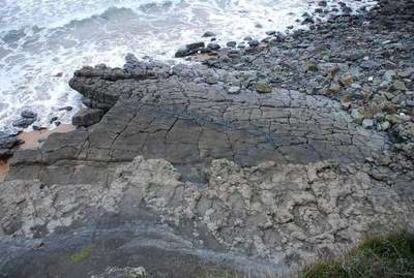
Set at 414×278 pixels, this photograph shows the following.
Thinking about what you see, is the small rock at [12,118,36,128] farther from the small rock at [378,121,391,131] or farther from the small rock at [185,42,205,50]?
the small rock at [378,121,391,131]

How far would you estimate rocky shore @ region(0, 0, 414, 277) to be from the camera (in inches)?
274

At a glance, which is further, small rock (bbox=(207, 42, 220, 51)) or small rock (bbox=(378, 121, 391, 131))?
small rock (bbox=(207, 42, 220, 51))

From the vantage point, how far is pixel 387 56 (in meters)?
11.3

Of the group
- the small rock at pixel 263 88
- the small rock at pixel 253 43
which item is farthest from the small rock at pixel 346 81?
the small rock at pixel 253 43

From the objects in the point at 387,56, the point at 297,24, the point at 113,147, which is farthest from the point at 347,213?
the point at 297,24

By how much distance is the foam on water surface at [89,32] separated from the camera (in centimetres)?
1247

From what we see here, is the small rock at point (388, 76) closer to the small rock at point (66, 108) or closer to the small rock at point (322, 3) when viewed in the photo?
the small rock at point (322, 3)

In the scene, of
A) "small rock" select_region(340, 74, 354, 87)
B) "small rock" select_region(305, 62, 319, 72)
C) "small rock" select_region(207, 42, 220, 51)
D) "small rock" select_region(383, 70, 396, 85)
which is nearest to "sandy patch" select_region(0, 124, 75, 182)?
"small rock" select_region(207, 42, 220, 51)

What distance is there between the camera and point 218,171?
8.21 meters

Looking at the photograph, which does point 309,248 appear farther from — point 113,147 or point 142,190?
→ point 113,147

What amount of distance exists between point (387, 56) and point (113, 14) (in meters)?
8.94

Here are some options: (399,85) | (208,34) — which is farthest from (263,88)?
(208,34)

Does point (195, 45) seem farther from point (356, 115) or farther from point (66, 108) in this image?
point (356, 115)

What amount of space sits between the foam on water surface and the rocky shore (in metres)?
1.40
